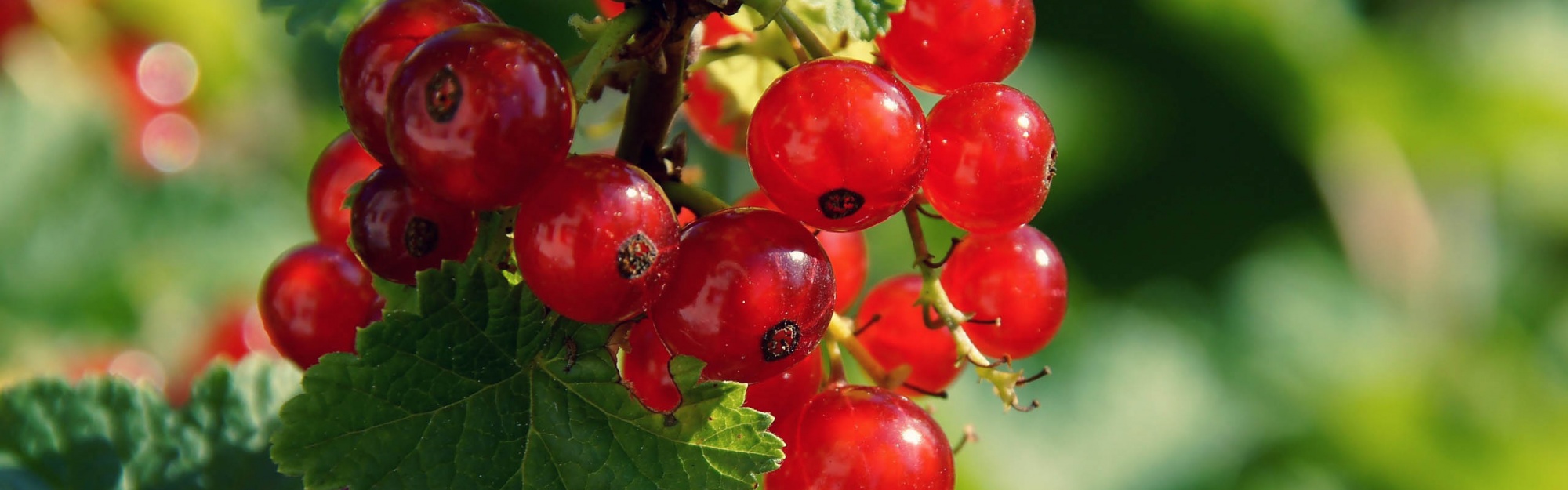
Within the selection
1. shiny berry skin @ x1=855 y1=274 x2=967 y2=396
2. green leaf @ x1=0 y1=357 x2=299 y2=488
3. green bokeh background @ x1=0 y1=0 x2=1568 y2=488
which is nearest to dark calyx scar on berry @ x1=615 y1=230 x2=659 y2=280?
shiny berry skin @ x1=855 y1=274 x2=967 y2=396

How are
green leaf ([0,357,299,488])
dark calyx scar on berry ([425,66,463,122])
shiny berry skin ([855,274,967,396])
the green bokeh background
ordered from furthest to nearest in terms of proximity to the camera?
the green bokeh background < green leaf ([0,357,299,488]) < shiny berry skin ([855,274,967,396]) < dark calyx scar on berry ([425,66,463,122])

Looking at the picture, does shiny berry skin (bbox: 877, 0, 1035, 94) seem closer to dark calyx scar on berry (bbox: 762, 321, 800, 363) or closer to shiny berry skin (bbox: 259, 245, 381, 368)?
dark calyx scar on berry (bbox: 762, 321, 800, 363)

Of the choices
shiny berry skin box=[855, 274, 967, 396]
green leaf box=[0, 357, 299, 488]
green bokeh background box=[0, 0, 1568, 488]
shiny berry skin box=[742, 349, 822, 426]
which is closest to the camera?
shiny berry skin box=[742, 349, 822, 426]

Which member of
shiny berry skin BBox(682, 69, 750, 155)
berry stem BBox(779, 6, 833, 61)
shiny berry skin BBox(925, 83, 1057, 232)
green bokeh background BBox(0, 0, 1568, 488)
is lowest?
green bokeh background BBox(0, 0, 1568, 488)

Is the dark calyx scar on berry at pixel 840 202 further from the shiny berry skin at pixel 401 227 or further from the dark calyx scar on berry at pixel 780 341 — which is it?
the shiny berry skin at pixel 401 227

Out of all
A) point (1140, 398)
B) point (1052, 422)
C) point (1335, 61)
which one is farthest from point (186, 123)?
point (1335, 61)

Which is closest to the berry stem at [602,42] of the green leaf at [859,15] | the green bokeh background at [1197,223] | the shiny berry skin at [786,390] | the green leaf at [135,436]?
the green leaf at [859,15]
